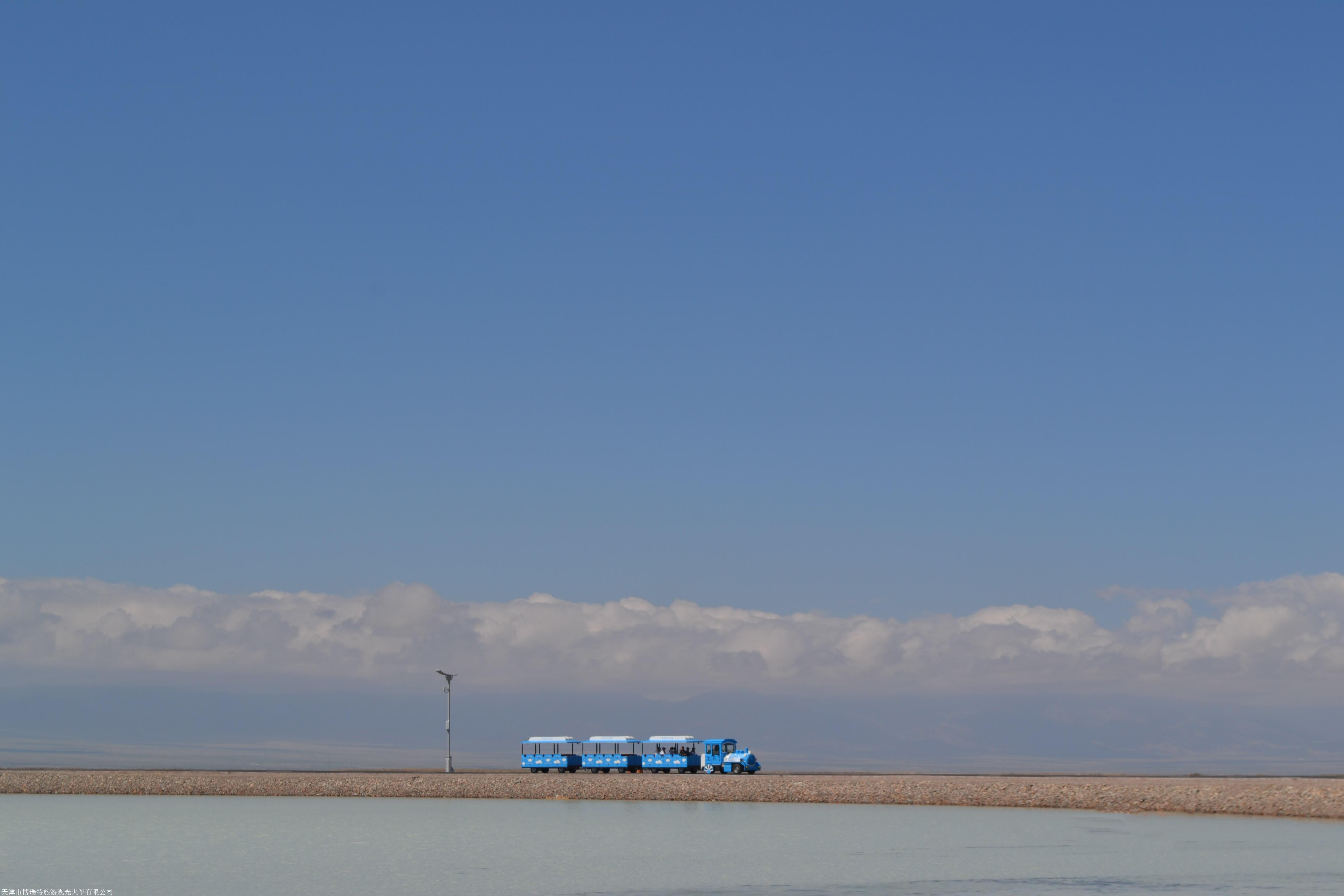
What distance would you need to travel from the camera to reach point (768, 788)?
3760 inches

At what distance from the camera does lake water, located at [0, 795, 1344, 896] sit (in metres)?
50.9

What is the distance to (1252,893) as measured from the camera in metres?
47.2

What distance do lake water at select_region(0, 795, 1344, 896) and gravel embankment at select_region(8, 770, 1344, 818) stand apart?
306cm

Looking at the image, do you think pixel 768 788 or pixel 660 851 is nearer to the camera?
pixel 660 851

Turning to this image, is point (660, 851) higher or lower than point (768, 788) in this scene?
higher

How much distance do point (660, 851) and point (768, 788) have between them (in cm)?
3472

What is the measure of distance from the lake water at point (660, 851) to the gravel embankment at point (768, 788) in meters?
3.06

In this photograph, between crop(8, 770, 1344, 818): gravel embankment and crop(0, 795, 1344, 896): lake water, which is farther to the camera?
crop(8, 770, 1344, 818): gravel embankment

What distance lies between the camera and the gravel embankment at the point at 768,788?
82312 mm

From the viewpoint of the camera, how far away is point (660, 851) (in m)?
62.2

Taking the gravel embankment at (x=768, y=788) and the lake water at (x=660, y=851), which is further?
the gravel embankment at (x=768, y=788)

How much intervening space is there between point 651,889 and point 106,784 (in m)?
74.8

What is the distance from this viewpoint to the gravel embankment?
82.3 m

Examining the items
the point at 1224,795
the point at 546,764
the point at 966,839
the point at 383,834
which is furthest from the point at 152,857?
the point at 1224,795
